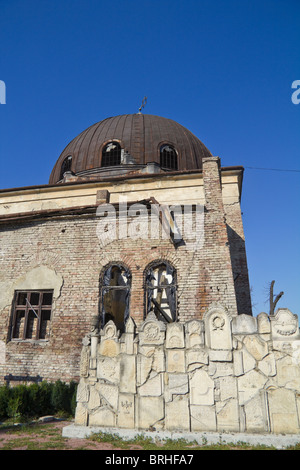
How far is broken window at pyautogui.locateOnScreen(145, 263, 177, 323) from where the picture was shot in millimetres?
8992

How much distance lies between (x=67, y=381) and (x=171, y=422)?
172 inches

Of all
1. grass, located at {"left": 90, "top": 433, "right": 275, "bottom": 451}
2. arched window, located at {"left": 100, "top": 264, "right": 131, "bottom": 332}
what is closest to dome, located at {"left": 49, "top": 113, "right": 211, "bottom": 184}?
arched window, located at {"left": 100, "top": 264, "right": 131, "bottom": 332}

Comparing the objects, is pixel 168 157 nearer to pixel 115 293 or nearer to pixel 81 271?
pixel 115 293

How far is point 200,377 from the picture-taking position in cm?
510

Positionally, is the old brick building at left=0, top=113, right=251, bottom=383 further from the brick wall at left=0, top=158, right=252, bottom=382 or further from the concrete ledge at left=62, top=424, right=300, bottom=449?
the concrete ledge at left=62, top=424, right=300, bottom=449

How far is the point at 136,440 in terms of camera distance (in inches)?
189

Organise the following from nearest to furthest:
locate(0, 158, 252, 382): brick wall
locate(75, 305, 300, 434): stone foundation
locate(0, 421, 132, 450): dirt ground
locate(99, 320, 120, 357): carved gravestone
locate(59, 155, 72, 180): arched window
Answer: locate(0, 421, 132, 450): dirt ground
locate(75, 305, 300, 434): stone foundation
locate(99, 320, 120, 357): carved gravestone
locate(0, 158, 252, 382): brick wall
locate(59, 155, 72, 180): arched window

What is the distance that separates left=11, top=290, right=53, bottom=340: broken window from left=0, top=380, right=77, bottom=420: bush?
182cm

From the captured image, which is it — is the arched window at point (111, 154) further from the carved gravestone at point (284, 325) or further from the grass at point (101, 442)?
the grass at point (101, 442)

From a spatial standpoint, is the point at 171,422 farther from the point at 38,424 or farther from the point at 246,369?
the point at 38,424

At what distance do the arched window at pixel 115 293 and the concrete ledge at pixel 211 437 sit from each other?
4048mm

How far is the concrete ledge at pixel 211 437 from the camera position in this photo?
4.54 meters

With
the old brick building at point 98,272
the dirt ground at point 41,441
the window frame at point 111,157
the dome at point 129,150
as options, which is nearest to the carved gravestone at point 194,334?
the dirt ground at point 41,441

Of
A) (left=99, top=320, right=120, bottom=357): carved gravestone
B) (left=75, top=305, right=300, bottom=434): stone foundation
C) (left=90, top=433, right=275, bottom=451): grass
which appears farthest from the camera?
(left=99, top=320, right=120, bottom=357): carved gravestone
